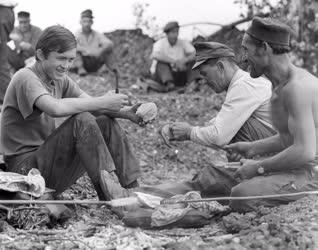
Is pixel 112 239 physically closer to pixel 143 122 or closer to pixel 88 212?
pixel 88 212

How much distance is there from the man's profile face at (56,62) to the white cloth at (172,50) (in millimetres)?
7668

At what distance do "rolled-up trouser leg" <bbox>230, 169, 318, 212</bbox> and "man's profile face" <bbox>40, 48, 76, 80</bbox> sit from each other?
61.5 inches

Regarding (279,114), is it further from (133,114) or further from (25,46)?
(25,46)

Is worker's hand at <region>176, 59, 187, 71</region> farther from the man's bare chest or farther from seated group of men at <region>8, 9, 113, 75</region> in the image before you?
the man's bare chest

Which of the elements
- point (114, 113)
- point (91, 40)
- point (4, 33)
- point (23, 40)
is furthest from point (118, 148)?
point (91, 40)

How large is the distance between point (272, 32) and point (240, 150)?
3.03ft

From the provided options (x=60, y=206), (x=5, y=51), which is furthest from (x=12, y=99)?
(x=5, y=51)

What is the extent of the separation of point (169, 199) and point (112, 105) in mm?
794

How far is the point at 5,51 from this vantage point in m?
8.80

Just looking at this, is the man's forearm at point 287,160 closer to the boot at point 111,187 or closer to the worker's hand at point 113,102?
the boot at point 111,187

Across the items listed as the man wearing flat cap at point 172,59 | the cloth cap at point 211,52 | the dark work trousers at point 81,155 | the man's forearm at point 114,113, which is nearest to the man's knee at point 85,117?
the dark work trousers at point 81,155

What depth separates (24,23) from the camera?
12.9 meters

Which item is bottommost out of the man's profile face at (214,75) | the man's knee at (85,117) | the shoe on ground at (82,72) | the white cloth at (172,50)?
the shoe on ground at (82,72)

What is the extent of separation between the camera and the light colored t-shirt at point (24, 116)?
5.22m
